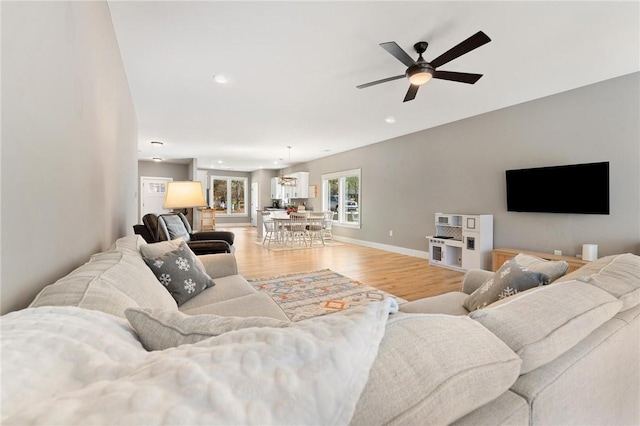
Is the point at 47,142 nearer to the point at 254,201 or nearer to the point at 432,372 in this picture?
the point at 432,372

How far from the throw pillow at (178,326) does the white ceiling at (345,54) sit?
2.19 metres

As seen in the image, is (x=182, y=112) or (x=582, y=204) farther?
(x=182, y=112)

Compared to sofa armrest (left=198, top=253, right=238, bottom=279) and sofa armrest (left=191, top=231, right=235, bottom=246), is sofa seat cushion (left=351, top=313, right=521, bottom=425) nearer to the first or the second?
sofa armrest (left=198, top=253, right=238, bottom=279)

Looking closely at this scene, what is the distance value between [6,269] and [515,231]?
501cm

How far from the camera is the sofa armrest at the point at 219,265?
7.82ft

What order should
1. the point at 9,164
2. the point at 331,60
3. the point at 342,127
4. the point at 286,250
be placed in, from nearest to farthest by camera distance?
the point at 9,164, the point at 331,60, the point at 342,127, the point at 286,250

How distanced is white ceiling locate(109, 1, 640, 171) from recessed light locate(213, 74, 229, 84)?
0.18 feet

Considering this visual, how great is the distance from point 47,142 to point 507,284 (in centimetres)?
202

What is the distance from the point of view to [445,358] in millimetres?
512

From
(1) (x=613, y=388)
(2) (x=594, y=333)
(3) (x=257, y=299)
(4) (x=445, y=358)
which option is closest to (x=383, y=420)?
(4) (x=445, y=358)

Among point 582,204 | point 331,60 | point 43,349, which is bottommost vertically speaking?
point 43,349

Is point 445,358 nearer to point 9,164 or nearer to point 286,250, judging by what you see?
point 9,164

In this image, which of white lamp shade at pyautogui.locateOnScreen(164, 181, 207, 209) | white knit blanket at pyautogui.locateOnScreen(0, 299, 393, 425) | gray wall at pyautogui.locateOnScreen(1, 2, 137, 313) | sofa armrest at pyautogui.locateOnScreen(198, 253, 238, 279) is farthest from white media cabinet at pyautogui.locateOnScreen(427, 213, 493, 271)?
gray wall at pyautogui.locateOnScreen(1, 2, 137, 313)

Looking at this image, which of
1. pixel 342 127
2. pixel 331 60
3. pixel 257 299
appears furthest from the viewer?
pixel 342 127
